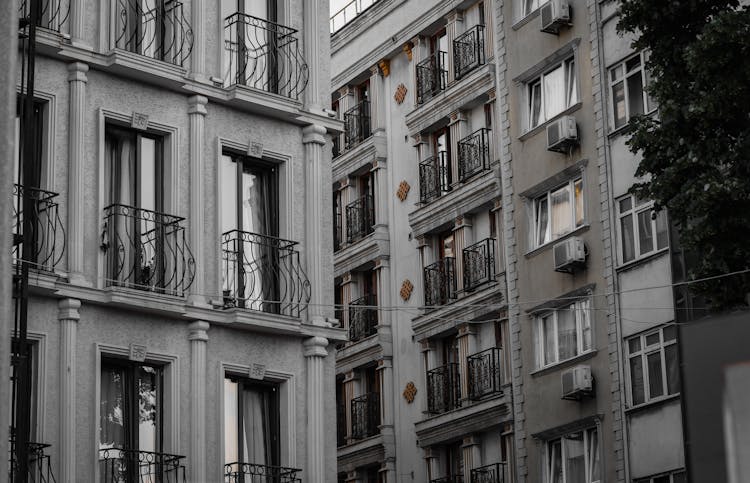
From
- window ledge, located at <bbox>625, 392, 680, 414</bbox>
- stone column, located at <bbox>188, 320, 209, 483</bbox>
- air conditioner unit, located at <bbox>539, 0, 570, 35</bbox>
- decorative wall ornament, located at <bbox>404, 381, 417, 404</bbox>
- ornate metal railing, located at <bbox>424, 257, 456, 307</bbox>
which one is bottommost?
stone column, located at <bbox>188, 320, 209, 483</bbox>

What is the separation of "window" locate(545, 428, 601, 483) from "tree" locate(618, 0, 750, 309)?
1142cm

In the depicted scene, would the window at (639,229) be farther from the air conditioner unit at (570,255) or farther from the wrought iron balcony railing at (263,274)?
the wrought iron balcony railing at (263,274)

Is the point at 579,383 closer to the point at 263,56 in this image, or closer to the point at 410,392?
the point at 410,392

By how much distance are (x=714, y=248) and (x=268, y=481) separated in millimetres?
8223

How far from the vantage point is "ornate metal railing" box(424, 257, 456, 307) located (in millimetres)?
44594

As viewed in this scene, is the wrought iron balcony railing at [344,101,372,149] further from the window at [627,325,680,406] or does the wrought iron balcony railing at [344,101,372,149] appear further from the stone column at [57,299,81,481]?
the stone column at [57,299,81,481]

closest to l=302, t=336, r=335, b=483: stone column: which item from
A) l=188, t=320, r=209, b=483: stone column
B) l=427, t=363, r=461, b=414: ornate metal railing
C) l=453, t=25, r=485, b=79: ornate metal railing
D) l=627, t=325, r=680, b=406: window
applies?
l=188, t=320, r=209, b=483: stone column

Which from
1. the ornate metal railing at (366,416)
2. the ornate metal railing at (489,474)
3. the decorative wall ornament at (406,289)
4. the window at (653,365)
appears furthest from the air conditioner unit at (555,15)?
the ornate metal railing at (366,416)

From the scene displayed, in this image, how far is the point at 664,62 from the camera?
2883 cm

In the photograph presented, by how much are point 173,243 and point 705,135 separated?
905 cm

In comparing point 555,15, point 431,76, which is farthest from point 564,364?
point 431,76

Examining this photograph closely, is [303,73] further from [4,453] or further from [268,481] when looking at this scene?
[4,453]

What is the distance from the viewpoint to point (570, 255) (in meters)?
39.0

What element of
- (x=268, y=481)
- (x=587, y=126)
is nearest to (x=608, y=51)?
(x=587, y=126)
